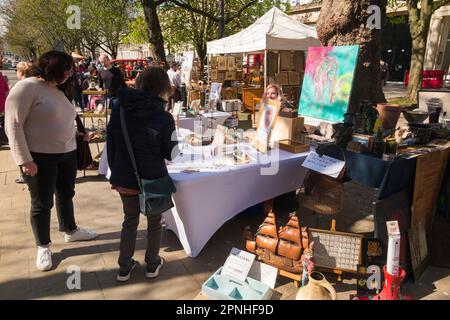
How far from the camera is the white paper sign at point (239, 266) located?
7.36 feet

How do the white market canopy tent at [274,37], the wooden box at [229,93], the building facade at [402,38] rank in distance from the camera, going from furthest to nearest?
1. the building facade at [402,38]
2. the wooden box at [229,93]
3. the white market canopy tent at [274,37]

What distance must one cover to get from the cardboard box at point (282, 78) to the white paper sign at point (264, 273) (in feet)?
26.0

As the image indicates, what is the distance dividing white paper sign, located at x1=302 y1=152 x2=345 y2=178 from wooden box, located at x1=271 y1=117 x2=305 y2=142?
1.72ft

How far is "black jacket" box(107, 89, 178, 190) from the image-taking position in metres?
1.92

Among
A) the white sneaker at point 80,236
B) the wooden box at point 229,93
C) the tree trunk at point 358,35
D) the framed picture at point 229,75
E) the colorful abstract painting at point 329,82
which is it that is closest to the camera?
the white sneaker at point 80,236

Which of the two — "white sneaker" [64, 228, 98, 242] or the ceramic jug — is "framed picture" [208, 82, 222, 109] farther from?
the ceramic jug

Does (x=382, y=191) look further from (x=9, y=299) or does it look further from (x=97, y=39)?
(x=97, y=39)

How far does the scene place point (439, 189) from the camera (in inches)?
102

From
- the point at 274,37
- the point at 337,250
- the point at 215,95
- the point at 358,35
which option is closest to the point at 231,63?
the point at 274,37

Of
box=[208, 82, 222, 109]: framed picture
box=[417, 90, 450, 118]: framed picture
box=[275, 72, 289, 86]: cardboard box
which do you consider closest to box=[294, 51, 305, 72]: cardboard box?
box=[275, 72, 289, 86]: cardboard box

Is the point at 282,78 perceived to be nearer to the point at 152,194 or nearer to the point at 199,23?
the point at 152,194

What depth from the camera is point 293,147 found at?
Result: 301cm

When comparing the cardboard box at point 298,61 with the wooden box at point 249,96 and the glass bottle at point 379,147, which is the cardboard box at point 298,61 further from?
the glass bottle at point 379,147

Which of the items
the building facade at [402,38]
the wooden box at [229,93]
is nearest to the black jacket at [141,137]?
the wooden box at [229,93]
